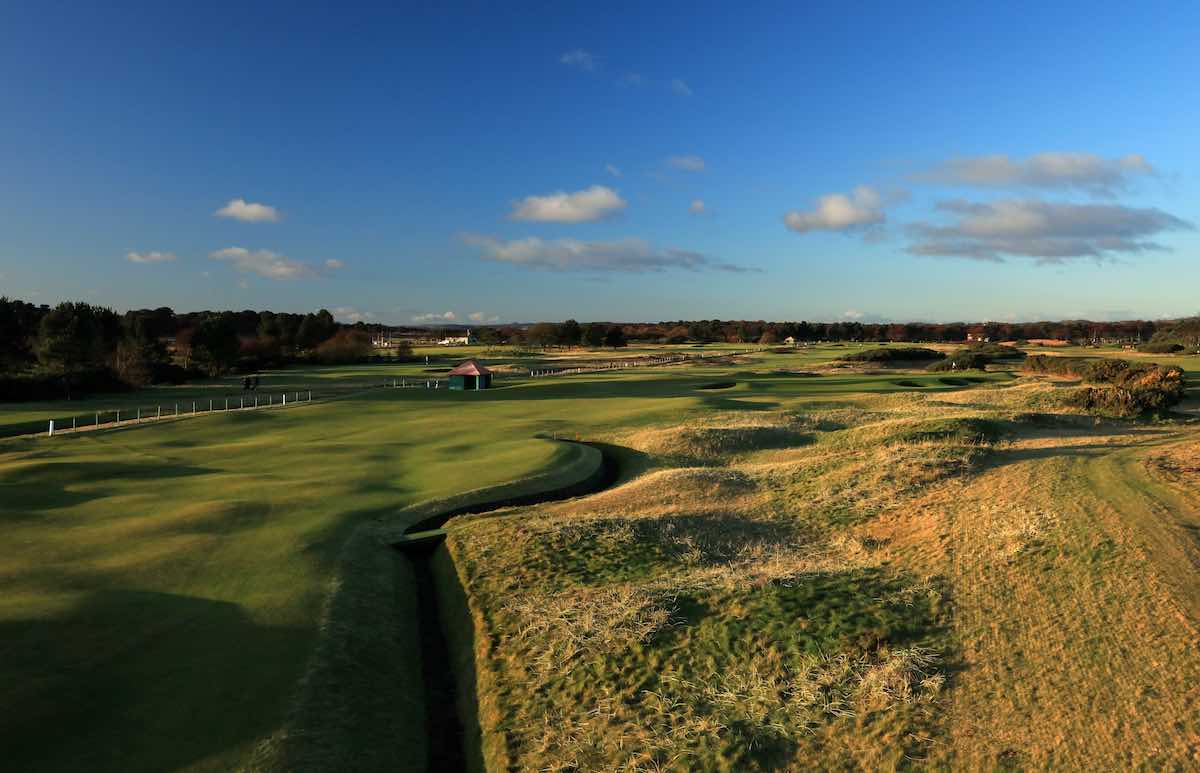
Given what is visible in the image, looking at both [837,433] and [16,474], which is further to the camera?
[837,433]

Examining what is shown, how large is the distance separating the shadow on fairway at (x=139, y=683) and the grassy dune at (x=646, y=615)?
5cm

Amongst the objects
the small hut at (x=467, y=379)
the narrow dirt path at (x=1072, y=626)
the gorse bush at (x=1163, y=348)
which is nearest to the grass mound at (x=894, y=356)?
the gorse bush at (x=1163, y=348)


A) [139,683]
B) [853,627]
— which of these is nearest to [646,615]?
[853,627]

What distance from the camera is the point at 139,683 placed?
11484 mm

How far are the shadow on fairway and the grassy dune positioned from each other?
54 mm

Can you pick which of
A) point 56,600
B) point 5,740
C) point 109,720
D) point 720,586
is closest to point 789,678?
point 720,586

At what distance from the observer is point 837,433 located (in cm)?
3831

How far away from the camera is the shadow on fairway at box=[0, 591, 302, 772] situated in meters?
9.80

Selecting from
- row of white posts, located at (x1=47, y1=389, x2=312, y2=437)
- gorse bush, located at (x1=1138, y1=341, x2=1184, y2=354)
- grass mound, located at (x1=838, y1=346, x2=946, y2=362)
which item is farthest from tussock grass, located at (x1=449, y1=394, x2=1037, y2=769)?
gorse bush, located at (x1=1138, y1=341, x2=1184, y2=354)

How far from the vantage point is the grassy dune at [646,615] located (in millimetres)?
10305

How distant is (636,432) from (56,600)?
3154 centimetres

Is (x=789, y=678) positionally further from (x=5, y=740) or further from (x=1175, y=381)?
(x=1175, y=381)

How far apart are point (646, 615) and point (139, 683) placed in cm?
996

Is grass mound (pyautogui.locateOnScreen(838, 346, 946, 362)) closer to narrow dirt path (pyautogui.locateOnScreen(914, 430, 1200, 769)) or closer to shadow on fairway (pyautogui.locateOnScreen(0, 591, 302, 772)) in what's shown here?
narrow dirt path (pyautogui.locateOnScreen(914, 430, 1200, 769))
